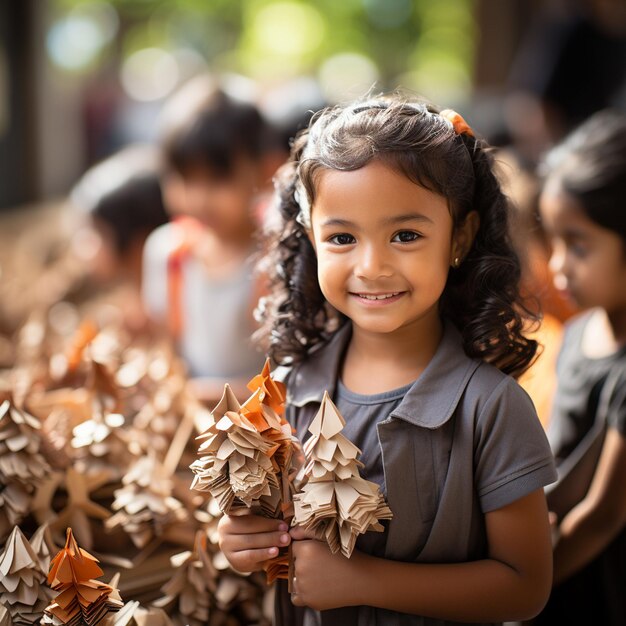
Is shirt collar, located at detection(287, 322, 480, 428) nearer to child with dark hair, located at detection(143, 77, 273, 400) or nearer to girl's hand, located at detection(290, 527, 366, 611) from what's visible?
girl's hand, located at detection(290, 527, 366, 611)

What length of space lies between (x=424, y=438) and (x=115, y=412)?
0.62 m

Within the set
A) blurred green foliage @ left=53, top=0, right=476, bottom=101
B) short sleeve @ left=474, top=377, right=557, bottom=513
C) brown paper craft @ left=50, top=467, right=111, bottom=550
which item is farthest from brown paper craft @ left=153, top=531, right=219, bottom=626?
blurred green foliage @ left=53, top=0, right=476, bottom=101

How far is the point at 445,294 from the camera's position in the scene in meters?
1.23

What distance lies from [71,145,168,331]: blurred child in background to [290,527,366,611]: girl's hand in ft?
6.48

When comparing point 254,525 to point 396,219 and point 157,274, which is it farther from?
point 157,274

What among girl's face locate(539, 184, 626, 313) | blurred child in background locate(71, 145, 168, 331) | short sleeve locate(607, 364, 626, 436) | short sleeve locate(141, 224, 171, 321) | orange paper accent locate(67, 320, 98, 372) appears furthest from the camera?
blurred child in background locate(71, 145, 168, 331)

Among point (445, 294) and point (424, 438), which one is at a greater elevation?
point (445, 294)

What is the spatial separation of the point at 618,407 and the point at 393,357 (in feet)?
1.58

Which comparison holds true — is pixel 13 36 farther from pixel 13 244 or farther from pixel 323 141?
pixel 323 141

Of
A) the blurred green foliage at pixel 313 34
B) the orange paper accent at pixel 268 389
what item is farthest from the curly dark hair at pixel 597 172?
the blurred green foliage at pixel 313 34

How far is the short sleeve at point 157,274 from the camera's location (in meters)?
2.56

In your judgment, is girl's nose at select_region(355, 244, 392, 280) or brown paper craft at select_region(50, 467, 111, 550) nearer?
girl's nose at select_region(355, 244, 392, 280)

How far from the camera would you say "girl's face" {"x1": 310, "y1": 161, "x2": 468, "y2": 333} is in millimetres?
1044

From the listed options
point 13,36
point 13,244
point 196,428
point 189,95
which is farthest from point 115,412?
point 13,36
